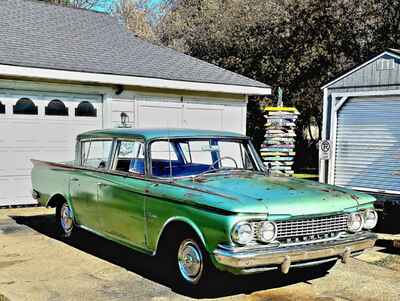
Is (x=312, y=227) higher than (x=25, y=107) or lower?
lower

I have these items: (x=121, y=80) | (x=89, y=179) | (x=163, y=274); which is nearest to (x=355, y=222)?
(x=163, y=274)

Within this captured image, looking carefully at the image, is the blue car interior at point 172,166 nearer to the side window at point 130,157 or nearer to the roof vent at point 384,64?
the side window at point 130,157

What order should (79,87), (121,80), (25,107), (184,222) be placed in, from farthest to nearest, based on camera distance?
(121,80) < (79,87) < (25,107) < (184,222)

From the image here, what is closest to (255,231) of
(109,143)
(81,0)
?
(109,143)

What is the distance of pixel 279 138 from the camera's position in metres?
13.7

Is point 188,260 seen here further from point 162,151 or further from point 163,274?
point 162,151

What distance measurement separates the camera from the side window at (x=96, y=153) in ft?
20.9

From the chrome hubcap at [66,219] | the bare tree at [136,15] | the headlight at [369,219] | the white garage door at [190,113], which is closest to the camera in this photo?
the headlight at [369,219]

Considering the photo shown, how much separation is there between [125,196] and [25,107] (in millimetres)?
5937

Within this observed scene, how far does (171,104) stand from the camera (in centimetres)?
1288

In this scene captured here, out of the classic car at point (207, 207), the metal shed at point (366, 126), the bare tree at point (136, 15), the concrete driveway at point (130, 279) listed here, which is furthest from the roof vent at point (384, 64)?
the bare tree at point (136, 15)

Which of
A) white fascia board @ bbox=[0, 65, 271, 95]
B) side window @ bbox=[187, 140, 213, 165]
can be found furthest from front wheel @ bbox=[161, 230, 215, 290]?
white fascia board @ bbox=[0, 65, 271, 95]

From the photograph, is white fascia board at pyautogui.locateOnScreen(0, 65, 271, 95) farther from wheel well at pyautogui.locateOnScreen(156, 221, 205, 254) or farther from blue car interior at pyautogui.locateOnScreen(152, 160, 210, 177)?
wheel well at pyautogui.locateOnScreen(156, 221, 205, 254)

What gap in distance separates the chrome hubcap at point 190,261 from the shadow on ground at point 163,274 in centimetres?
16
